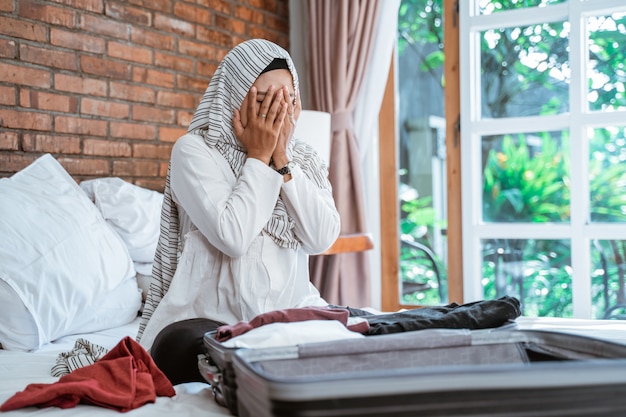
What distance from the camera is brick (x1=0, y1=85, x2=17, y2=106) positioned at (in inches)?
97.3

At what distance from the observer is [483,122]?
11.4 ft

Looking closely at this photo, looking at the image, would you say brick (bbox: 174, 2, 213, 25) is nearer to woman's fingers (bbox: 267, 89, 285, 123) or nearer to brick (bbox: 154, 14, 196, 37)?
brick (bbox: 154, 14, 196, 37)

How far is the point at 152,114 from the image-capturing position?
309 cm

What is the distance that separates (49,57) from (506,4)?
2097 mm

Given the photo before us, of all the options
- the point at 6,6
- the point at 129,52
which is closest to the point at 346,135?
the point at 129,52

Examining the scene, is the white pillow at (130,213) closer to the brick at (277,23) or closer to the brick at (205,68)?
the brick at (205,68)

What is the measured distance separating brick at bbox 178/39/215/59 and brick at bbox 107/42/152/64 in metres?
0.22

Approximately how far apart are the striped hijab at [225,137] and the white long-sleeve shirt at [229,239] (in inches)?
0.9

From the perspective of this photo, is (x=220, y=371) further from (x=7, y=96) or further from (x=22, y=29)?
(x=22, y=29)

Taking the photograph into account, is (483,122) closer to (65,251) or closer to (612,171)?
(612,171)

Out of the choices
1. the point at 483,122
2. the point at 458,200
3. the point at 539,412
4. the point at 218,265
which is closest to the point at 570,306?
the point at 458,200

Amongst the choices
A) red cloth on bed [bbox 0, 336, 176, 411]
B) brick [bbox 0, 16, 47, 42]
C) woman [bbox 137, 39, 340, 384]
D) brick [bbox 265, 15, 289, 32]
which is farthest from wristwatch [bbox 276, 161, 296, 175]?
brick [bbox 265, 15, 289, 32]

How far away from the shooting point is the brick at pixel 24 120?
2486 millimetres

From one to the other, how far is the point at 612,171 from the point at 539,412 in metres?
2.71
